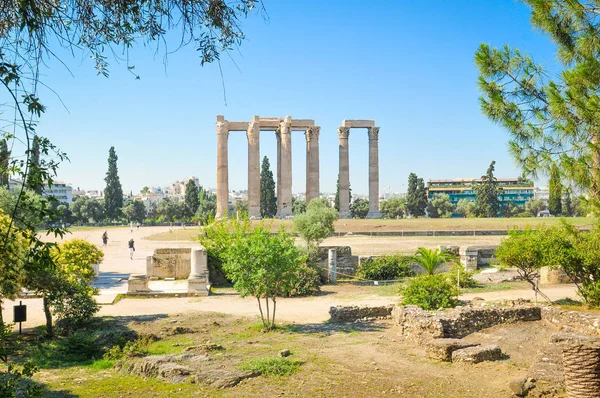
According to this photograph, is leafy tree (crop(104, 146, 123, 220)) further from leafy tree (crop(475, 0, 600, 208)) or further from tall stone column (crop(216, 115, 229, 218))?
leafy tree (crop(475, 0, 600, 208))

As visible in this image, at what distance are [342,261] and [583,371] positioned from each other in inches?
599

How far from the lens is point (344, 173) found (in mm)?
56000

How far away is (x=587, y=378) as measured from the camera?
7.75 metres

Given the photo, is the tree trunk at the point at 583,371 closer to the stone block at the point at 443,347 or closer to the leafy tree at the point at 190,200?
the stone block at the point at 443,347

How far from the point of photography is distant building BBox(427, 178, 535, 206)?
125 meters

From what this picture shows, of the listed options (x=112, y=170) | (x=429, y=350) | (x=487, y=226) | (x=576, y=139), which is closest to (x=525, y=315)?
(x=429, y=350)


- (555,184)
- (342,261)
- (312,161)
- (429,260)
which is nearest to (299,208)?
(312,161)

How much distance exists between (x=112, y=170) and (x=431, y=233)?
139 ft

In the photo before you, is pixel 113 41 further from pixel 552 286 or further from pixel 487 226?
pixel 487 226

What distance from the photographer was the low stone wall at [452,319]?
1180 cm

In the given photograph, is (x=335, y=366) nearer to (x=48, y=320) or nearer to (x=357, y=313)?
(x=357, y=313)

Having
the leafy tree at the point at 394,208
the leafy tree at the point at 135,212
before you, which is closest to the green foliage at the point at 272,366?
the leafy tree at the point at 135,212

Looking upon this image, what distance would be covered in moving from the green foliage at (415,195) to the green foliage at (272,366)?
63.9 m

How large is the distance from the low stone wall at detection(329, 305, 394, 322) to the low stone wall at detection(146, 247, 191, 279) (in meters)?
9.84
